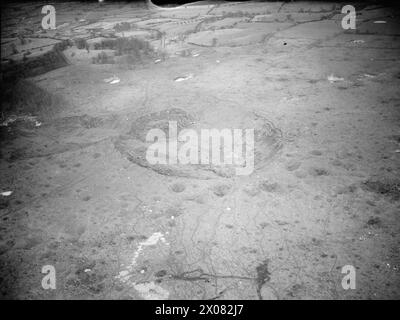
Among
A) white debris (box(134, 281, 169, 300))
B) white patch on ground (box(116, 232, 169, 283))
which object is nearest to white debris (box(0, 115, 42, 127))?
white patch on ground (box(116, 232, 169, 283))

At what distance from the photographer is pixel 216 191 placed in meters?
2.29

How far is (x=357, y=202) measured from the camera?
205 cm

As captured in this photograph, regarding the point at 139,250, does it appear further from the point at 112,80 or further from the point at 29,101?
the point at 112,80

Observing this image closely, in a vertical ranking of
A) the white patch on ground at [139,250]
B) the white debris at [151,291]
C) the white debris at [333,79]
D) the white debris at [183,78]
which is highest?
the white debris at [183,78]

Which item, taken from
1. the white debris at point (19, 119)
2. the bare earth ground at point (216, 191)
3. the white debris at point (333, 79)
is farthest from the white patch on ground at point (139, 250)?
the white debris at point (333, 79)

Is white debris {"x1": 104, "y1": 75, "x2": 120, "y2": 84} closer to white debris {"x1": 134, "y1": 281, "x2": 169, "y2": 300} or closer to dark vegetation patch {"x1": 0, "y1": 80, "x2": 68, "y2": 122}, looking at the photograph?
dark vegetation patch {"x1": 0, "y1": 80, "x2": 68, "y2": 122}

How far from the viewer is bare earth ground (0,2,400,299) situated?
169 cm

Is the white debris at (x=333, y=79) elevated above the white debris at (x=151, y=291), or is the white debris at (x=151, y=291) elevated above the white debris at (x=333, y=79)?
the white debris at (x=333, y=79)

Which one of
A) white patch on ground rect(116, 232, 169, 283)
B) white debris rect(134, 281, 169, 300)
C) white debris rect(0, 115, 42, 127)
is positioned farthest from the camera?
white debris rect(0, 115, 42, 127)

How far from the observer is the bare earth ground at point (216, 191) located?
5.55 feet

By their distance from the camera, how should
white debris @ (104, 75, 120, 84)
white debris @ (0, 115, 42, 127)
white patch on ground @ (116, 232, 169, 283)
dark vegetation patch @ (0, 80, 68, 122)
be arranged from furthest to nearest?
white debris @ (104, 75, 120, 84)
dark vegetation patch @ (0, 80, 68, 122)
white debris @ (0, 115, 42, 127)
white patch on ground @ (116, 232, 169, 283)

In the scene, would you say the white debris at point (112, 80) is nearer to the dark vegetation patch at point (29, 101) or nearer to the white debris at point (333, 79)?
the dark vegetation patch at point (29, 101)

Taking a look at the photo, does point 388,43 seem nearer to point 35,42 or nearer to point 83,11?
point 35,42

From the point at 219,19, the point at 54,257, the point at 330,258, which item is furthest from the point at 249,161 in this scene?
the point at 219,19
